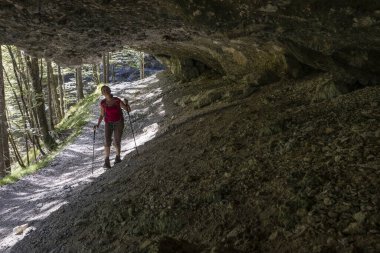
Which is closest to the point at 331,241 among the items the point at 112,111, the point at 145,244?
the point at 145,244

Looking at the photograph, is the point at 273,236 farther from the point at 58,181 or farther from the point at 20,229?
the point at 58,181

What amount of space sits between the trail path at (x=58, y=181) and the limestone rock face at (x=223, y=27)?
3803mm

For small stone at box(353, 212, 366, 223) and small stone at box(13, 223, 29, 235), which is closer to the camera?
small stone at box(353, 212, 366, 223)

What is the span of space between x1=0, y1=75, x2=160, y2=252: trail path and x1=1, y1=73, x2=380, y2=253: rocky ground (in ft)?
2.19

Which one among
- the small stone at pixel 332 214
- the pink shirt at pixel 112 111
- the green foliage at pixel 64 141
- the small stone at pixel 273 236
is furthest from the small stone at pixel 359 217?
the green foliage at pixel 64 141

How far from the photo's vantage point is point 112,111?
32.9 ft

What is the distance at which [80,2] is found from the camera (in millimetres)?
6508

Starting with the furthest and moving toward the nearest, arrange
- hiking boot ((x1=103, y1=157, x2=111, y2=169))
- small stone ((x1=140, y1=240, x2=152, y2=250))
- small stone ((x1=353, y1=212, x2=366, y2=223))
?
hiking boot ((x1=103, y1=157, x2=111, y2=169))
small stone ((x1=140, y1=240, x2=152, y2=250))
small stone ((x1=353, y1=212, x2=366, y2=223))

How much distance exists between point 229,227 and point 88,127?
1723 centimetres

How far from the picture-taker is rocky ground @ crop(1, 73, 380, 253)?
4.05 metres

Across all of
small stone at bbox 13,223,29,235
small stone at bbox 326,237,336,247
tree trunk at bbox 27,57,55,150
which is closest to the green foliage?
tree trunk at bbox 27,57,55,150

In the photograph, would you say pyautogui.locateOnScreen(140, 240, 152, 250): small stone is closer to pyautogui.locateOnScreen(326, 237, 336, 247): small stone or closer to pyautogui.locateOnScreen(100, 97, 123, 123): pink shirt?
pyautogui.locateOnScreen(326, 237, 336, 247): small stone

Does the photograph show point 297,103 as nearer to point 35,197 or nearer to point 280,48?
point 280,48

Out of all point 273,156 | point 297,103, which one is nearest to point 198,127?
point 297,103
